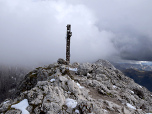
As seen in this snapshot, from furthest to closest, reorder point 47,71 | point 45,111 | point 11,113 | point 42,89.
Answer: point 47,71, point 42,89, point 45,111, point 11,113

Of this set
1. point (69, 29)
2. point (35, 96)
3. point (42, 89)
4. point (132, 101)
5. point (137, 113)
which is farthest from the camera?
point (69, 29)

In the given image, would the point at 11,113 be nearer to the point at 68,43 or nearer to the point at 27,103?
the point at 27,103

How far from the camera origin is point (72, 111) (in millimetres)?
9859

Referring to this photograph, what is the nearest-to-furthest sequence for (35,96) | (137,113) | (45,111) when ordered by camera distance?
(45,111), (35,96), (137,113)

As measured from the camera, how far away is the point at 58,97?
37.8ft

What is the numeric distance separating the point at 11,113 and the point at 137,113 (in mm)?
16122

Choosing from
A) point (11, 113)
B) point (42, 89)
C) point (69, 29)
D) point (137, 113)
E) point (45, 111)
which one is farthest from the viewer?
point (69, 29)

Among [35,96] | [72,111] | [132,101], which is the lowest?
[132,101]

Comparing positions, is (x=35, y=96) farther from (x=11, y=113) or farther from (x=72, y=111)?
(x=72, y=111)

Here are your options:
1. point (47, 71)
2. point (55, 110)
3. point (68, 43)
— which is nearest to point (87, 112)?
point (55, 110)

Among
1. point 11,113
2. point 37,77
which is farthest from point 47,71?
point 11,113

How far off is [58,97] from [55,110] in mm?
1733

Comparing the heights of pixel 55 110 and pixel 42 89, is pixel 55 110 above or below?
below

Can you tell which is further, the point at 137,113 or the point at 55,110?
the point at 137,113
